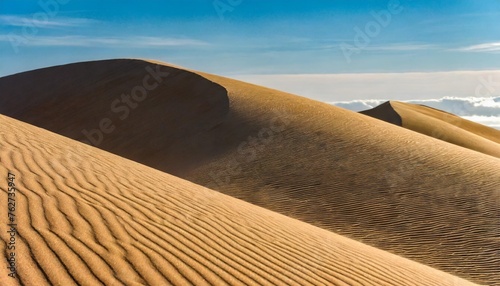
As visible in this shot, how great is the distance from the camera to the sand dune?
39.9 feet

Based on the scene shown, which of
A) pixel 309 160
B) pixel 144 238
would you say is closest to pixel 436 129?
pixel 309 160

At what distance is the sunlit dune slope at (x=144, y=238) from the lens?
4129 mm

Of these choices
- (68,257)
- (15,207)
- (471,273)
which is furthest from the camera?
(471,273)

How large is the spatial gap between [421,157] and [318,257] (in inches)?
504

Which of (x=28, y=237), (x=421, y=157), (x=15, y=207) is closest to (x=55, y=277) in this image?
(x=28, y=237)

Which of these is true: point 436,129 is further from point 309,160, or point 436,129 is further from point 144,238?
point 144,238

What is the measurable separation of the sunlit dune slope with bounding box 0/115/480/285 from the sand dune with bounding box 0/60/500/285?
4.09 meters

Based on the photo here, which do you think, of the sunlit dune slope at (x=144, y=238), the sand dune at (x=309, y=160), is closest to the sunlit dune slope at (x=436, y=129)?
the sand dune at (x=309, y=160)

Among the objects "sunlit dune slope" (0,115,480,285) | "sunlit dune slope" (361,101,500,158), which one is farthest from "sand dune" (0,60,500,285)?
"sunlit dune slope" (361,101,500,158)

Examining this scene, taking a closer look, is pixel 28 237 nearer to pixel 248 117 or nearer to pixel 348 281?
pixel 348 281

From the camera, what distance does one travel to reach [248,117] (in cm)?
2325

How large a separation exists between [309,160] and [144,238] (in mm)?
12989

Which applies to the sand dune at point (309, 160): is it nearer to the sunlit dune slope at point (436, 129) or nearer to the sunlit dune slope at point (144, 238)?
the sunlit dune slope at point (144, 238)

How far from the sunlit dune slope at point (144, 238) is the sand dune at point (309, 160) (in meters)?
4.09
